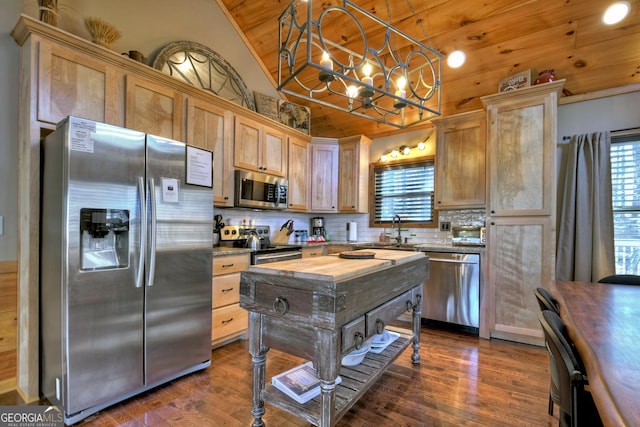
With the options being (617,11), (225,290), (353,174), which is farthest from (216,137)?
(617,11)

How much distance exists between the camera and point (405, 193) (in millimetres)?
4227

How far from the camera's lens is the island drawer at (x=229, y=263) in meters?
2.66

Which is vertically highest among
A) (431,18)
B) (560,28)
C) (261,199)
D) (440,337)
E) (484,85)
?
(431,18)

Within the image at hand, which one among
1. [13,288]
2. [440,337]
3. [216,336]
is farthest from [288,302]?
[440,337]

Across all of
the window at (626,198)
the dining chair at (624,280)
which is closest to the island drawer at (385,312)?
the dining chair at (624,280)

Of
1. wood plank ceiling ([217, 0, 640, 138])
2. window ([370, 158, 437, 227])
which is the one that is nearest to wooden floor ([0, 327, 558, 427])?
window ([370, 158, 437, 227])

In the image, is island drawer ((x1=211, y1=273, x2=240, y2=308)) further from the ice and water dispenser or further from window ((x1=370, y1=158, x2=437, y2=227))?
window ((x1=370, y1=158, x2=437, y2=227))

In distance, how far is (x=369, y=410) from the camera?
1.87 meters

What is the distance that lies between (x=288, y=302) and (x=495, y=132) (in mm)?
2917

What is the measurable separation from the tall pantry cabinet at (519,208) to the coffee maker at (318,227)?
2.32 metres

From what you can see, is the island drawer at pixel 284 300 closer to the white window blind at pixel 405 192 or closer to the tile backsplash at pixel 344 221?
the tile backsplash at pixel 344 221

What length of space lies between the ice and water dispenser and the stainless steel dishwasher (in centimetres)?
294

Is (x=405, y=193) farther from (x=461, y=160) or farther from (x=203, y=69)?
(x=203, y=69)

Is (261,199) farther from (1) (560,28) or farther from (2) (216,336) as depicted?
(1) (560,28)
